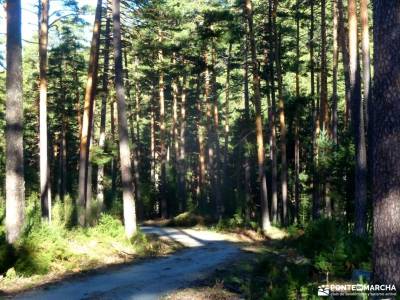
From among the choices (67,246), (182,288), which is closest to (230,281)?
(182,288)

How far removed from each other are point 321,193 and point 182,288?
18310 mm

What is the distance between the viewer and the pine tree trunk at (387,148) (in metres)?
6.59

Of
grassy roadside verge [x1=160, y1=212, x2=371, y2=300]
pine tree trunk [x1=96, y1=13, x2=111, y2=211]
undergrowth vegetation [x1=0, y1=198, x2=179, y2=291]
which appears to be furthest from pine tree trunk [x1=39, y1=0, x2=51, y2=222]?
grassy roadside verge [x1=160, y1=212, x2=371, y2=300]

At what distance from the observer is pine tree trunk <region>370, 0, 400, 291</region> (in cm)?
659

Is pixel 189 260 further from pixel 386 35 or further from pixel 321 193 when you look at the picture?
pixel 321 193

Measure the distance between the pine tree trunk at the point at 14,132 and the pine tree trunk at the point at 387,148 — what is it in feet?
29.1

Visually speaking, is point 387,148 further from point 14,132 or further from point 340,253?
point 14,132

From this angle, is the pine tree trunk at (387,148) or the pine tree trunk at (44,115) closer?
the pine tree trunk at (387,148)

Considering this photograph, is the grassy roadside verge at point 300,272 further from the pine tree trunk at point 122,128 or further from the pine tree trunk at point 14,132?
the pine tree trunk at point 122,128

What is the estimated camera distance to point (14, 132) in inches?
473

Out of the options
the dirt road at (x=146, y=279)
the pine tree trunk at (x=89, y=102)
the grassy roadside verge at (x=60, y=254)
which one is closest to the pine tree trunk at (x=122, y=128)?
the grassy roadside verge at (x=60, y=254)

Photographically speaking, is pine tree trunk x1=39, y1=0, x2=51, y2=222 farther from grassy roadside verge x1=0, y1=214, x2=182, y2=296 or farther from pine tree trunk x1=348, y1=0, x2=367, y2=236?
pine tree trunk x1=348, y1=0, x2=367, y2=236

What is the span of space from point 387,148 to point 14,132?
927 cm

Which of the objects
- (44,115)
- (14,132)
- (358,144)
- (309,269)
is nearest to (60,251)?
(14,132)
